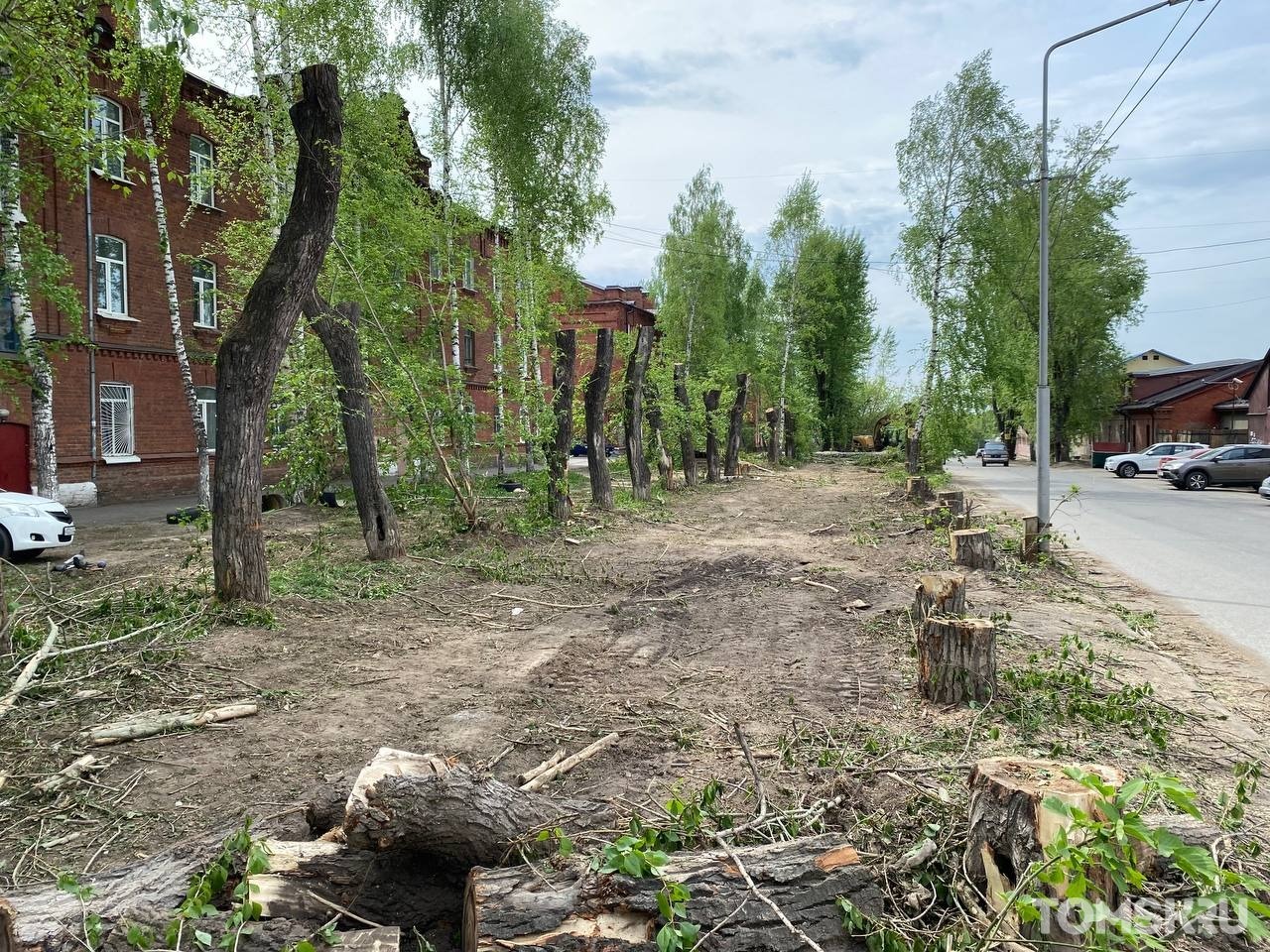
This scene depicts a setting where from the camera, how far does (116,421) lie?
63.8 ft

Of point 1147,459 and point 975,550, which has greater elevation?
point 1147,459

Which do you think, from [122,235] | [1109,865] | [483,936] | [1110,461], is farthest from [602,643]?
[1110,461]

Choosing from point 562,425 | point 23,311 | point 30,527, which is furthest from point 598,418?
point 23,311

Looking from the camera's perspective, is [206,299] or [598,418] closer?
[598,418]

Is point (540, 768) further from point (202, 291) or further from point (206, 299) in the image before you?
point (202, 291)

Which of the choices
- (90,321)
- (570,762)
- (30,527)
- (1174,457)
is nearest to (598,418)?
(30,527)

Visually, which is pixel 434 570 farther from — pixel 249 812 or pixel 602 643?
pixel 249 812

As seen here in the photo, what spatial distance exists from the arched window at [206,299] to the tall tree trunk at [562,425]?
1247 cm

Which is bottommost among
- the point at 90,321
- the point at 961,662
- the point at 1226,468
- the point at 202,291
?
the point at 961,662

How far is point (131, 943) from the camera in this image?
2.37 m

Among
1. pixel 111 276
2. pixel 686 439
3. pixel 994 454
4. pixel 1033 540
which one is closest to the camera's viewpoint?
pixel 1033 540

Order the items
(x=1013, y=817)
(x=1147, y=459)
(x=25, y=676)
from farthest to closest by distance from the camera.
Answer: (x=1147, y=459)
(x=25, y=676)
(x=1013, y=817)

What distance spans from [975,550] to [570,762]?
24.0ft

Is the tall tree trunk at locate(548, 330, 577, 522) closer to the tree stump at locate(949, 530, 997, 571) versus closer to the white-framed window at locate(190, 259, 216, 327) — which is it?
the tree stump at locate(949, 530, 997, 571)
